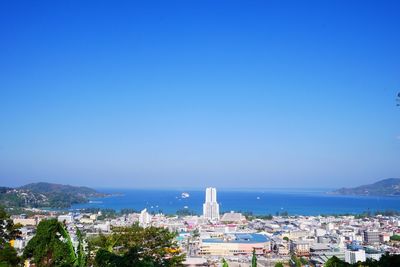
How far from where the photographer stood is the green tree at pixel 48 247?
13.8 ft

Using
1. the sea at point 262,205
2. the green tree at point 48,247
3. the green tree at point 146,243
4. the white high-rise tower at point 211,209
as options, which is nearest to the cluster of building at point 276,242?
the white high-rise tower at point 211,209

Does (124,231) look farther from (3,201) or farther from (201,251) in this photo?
(3,201)

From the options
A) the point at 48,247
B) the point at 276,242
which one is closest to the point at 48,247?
the point at 48,247

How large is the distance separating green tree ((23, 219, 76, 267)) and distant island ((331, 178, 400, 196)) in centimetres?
10355

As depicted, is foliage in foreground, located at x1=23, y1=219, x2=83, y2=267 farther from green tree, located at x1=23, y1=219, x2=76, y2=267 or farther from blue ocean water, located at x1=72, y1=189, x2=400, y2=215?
blue ocean water, located at x1=72, y1=189, x2=400, y2=215

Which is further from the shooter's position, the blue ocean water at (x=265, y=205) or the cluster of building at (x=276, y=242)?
the blue ocean water at (x=265, y=205)

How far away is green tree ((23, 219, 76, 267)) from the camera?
4191mm

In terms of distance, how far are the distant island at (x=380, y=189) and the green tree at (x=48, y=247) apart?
103552 mm

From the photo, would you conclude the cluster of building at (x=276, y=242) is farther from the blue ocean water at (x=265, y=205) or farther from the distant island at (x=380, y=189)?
the distant island at (x=380, y=189)

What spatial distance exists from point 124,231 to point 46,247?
133 centimetres

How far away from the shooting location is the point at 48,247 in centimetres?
433

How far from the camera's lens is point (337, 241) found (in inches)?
961

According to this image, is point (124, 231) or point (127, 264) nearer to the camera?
point (127, 264)

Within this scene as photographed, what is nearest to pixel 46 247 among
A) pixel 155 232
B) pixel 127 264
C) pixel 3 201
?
pixel 127 264
